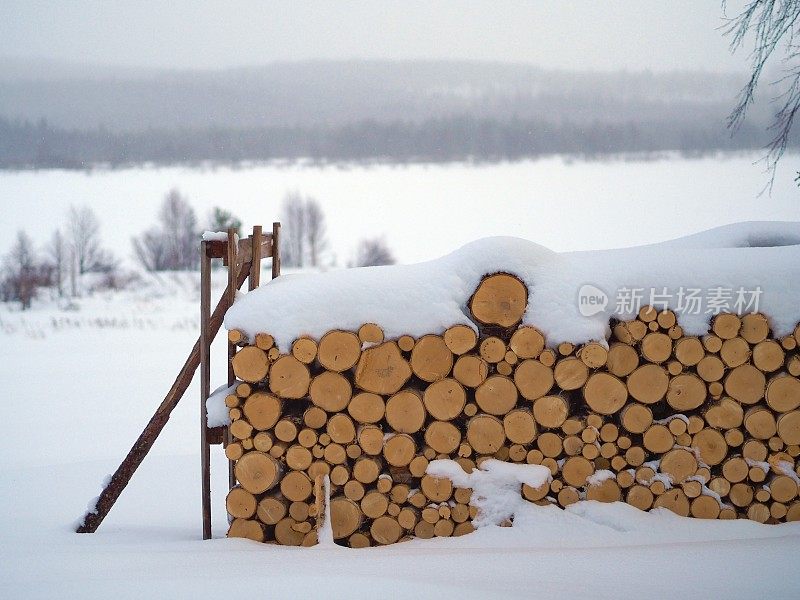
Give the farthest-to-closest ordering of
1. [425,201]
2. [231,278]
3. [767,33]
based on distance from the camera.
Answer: [425,201] < [767,33] < [231,278]

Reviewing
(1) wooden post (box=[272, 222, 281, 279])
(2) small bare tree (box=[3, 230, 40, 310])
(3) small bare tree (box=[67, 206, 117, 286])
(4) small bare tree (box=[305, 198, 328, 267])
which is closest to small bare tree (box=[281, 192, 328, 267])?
(4) small bare tree (box=[305, 198, 328, 267])

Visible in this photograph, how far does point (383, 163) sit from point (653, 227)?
422 cm

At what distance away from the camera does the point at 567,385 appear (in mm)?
2740

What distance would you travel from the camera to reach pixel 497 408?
2.76 meters

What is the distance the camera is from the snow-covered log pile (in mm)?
2729

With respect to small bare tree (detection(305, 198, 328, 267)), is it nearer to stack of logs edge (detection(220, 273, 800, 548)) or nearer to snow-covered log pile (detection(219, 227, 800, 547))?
snow-covered log pile (detection(219, 227, 800, 547))

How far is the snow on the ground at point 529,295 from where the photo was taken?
273 centimetres

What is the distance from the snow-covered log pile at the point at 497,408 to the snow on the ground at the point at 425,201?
9.23ft

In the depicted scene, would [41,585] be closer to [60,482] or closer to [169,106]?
[60,482]

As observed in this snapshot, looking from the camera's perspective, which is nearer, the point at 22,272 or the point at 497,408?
the point at 497,408

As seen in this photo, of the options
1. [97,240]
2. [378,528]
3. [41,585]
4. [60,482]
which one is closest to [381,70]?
[97,240]

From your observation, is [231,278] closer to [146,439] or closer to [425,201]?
[146,439]

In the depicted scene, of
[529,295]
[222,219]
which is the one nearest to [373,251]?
[222,219]

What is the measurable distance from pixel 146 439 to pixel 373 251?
6030mm
